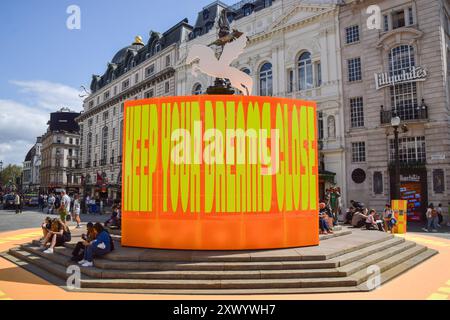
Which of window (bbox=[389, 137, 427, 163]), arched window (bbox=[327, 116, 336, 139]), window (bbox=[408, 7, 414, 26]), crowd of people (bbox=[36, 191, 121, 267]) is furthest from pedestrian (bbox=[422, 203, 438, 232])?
crowd of people (bbox=[36, 191, 121, 267])

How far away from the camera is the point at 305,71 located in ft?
96.1

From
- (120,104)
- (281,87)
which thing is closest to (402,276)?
(281,87)

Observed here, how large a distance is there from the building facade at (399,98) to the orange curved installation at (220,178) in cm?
1603

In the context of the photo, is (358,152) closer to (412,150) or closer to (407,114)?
(412,150)

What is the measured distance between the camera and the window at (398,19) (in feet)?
79.8

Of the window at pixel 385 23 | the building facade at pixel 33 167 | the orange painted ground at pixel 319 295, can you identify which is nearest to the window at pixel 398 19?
the window at pixel 385 23

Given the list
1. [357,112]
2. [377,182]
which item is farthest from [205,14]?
[377,182]

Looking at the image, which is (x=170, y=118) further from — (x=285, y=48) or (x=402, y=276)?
(x=285, y=48)

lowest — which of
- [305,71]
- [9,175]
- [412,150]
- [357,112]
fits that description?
[412,150]

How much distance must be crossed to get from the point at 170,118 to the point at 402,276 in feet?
25.3

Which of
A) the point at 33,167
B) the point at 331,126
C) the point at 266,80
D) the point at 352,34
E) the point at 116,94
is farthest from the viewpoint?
the point at 33,167

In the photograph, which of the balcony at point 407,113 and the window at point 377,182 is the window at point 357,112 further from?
the window at point 377,182

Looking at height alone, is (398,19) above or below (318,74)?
above

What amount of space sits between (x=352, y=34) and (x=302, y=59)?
4.65 metres
